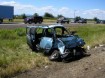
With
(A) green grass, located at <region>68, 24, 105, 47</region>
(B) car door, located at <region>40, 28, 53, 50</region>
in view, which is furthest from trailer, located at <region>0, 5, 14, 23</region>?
(B) car door, located at <region>40, 28, 53, 50</region>

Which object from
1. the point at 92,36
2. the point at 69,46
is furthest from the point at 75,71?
the point at 92,36

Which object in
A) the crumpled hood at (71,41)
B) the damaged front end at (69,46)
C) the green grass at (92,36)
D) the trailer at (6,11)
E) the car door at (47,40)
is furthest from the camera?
the trailer at (6,11)

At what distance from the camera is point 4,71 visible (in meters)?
11.2

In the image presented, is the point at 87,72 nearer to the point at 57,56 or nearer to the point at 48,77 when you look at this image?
the point at 48,77

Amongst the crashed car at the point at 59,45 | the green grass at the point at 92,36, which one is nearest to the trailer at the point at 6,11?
the green grass at the point at 92,36

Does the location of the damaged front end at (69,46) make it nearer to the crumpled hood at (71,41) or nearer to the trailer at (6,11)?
the crumpled hood at (71,41)

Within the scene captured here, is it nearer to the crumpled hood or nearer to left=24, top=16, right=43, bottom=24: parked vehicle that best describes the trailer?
left=24, top=16, right=43, bottom=24: parked vehicle

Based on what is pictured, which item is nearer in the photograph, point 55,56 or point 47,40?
point 55,56

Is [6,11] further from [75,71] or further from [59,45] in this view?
[75,71]

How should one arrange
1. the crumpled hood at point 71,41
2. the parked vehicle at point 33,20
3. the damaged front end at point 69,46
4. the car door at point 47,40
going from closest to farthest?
the damaged front end at point 69,46 < the crumpled hood at point 71,41 < the car door at point 47,40 < the parked vehicle at point 33,20

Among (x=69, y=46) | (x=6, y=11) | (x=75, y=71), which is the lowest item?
(x=75, y=71)

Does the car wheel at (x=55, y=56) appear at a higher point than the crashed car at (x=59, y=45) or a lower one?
lower

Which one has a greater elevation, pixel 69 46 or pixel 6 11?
pixel 6 11

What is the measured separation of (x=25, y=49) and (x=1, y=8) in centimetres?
4431
